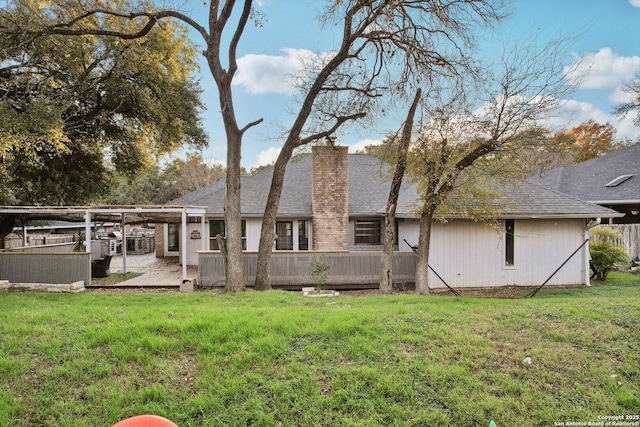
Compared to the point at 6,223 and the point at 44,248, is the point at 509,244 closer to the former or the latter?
the point at 44,248

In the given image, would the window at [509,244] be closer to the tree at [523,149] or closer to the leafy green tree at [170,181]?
the tree at [523,149]

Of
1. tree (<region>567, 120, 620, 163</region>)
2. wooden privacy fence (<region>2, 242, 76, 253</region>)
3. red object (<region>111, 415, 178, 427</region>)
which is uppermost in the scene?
tree (<region>567, 120, 620, 163</region>)

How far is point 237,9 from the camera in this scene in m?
10.0

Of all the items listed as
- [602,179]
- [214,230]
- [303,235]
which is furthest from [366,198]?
[602,179]

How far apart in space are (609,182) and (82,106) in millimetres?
26245

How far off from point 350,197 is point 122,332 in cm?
1201

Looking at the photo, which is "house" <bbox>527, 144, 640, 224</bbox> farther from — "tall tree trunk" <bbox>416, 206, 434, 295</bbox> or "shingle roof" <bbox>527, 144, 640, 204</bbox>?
"tall tree trunk" <bbox>416, 206, 434, 295</bbox>

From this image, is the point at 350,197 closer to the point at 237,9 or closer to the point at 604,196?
the point at 237,9

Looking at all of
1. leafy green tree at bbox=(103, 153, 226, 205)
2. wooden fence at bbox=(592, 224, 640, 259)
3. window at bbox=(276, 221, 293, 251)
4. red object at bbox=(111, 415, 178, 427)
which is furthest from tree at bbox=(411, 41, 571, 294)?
leafy green tree at bbox=(103, 153, 226, 205)

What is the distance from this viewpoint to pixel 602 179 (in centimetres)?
1972

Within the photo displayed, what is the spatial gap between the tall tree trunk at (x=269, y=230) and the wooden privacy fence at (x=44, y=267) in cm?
550

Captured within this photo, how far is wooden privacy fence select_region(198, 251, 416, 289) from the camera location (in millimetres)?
10562

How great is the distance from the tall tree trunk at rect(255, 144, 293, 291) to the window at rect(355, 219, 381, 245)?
5.64m

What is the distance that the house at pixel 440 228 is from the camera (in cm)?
1121
